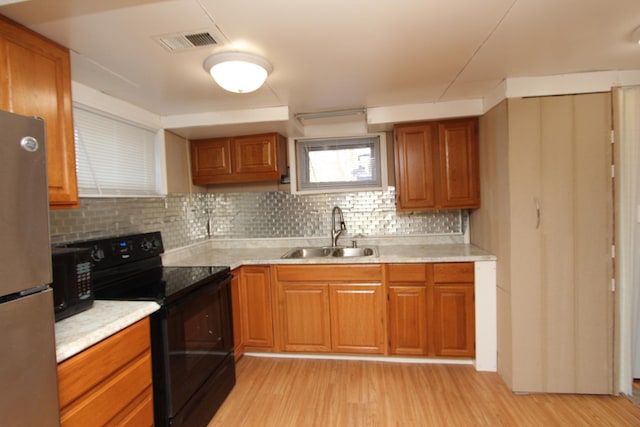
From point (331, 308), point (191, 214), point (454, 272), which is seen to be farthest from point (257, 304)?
point (454, 272)

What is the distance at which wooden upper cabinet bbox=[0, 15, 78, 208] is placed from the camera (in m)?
1.22

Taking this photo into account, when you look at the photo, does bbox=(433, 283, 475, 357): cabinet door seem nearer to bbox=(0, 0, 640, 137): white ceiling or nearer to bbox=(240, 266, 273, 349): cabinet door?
bbox=(240, 266, 273, 349): cabinet door

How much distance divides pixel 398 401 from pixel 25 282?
6.84ft

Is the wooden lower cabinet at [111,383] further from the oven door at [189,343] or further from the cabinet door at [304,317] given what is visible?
the cabinet door at [304,317]

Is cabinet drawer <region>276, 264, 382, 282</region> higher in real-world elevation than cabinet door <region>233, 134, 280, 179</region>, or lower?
lower

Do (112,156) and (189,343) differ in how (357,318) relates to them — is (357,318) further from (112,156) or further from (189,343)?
(112,156)

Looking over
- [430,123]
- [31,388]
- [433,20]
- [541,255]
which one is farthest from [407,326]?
[31,388]

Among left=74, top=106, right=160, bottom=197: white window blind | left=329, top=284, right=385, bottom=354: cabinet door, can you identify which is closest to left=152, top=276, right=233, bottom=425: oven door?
left=329, top=284, right=385, bottom=354: cabinet door

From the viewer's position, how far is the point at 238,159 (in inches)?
113

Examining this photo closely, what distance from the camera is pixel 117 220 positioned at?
218 cm

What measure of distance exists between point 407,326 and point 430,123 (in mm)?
1685

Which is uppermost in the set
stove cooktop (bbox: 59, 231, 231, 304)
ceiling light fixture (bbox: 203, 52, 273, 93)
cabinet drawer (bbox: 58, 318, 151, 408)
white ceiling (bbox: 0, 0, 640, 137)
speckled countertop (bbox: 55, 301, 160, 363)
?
white ceiling (bbox: 0, 0, 640, 137)

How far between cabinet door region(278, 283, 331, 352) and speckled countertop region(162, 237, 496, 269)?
242 mm

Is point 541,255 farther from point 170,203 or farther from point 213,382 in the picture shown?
point 170,203
